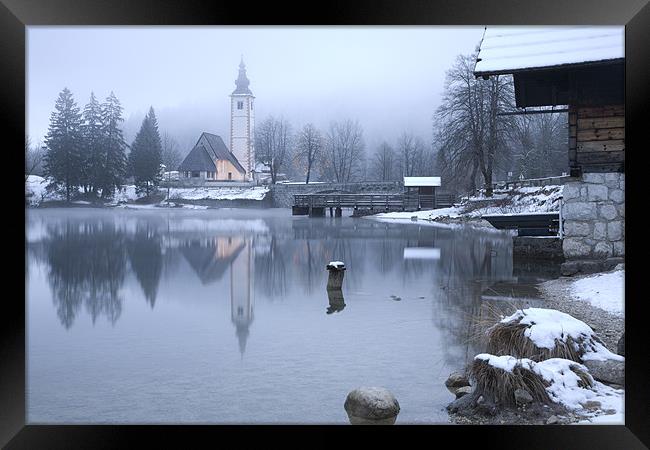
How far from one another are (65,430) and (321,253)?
16011 millimetres

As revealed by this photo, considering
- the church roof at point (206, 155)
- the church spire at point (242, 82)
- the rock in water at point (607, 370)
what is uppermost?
the church spire at point (242, 82)

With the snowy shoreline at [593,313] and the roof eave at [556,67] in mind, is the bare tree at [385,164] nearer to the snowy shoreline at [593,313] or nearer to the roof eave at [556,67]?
the roof eave at [556,67]

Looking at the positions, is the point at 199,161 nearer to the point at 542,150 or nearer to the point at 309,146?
the point at 309,146

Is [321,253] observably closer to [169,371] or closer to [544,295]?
[544,295]

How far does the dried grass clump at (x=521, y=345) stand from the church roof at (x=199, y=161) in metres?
60.7

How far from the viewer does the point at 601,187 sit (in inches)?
503

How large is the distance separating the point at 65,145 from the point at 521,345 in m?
53.5

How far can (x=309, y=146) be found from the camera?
229ft

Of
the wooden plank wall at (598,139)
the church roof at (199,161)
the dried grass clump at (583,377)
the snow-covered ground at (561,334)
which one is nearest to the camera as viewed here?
the dried grass clump at (583,377)

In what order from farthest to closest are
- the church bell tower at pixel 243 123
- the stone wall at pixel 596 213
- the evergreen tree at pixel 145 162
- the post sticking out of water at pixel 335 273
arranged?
the church bell tower at pixel 243 123
the evergreen tree at pixel 145 162
the stone wall at pixel 596 213
the post sticking out of water at pixel 335 273

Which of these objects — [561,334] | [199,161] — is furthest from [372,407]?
[199,161]

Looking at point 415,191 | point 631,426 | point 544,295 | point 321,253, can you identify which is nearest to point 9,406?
point 631,426

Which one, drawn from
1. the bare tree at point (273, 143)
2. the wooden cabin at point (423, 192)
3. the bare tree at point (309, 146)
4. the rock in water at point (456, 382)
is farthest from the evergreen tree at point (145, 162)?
the rock in water at point (456, 382)

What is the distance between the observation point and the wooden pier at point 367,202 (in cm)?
4681
